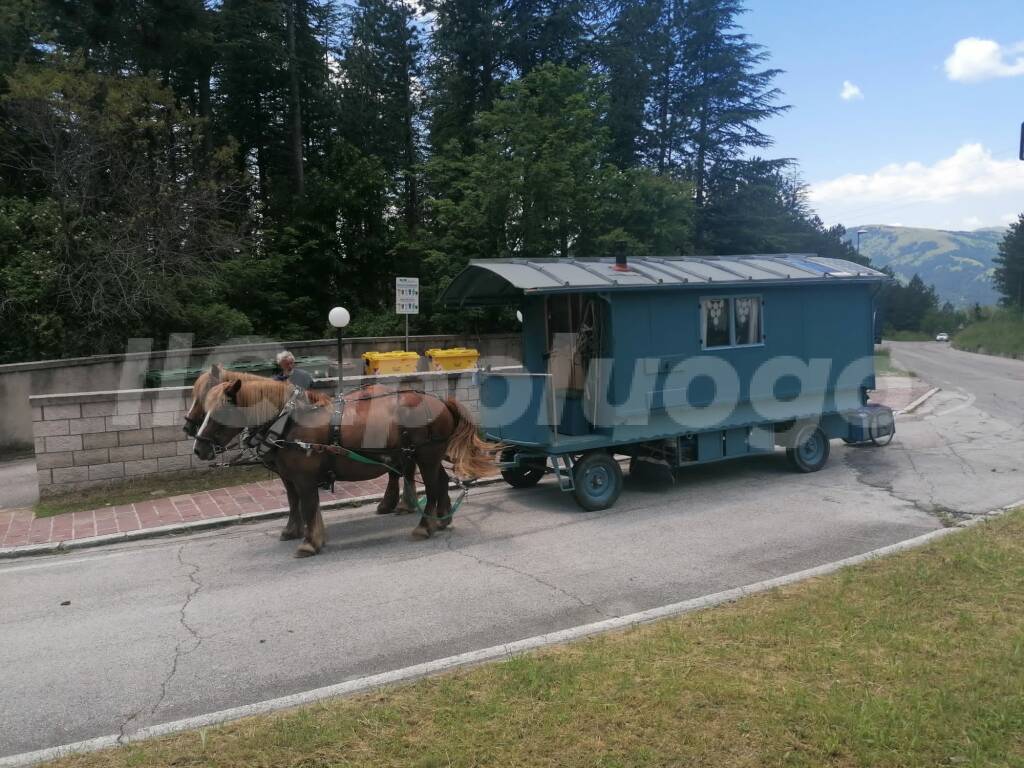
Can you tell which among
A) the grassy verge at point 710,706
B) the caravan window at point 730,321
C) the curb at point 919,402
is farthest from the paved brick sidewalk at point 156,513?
the curb at point 919,402

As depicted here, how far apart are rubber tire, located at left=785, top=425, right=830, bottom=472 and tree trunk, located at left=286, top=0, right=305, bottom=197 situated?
22.3 meters

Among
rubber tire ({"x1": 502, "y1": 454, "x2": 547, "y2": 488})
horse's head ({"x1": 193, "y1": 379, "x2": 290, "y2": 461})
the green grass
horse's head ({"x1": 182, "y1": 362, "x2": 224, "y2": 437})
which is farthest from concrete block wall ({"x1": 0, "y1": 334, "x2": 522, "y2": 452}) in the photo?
the green grass

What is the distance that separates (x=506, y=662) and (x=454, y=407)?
12.7ft

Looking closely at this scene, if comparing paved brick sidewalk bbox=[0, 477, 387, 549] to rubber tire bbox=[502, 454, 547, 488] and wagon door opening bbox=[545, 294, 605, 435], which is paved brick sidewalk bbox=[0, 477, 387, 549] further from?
Answer: wagon door opening bbox=[545, 294, 605, 435]

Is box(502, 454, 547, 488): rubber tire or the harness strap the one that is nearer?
the harness strap

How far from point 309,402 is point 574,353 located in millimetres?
3530

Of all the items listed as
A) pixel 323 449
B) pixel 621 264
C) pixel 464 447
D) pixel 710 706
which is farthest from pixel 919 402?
pixel 710 706

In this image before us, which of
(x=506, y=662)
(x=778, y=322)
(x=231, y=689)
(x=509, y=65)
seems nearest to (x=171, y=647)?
(x=231, y=689)

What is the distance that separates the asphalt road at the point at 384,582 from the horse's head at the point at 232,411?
4.03 feet

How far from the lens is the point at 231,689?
4836 mm

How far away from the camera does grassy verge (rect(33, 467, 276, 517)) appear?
9.95 meters

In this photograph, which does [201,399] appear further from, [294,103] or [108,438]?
[294,103]

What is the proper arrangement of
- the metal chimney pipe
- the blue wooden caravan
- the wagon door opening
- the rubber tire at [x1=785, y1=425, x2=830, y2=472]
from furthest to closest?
the rubber tire at [x1=785, y1=425, x2=830, y2=472], the metal chimney pipe, the wagon door opening, the blue wooden caravan

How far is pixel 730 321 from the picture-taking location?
400 inches
